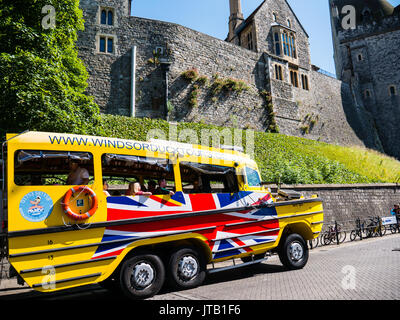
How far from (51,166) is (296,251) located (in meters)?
6.08

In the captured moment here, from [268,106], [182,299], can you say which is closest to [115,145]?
[182,299]

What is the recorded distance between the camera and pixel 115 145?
5.50m

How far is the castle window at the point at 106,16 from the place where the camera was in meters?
24.4

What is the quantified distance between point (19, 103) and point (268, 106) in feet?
85.2

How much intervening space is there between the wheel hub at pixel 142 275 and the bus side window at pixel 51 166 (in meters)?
1.78

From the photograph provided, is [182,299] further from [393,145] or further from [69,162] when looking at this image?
[393,145]

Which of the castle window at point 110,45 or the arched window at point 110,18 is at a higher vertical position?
the arched window at point 110,18

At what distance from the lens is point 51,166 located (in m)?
5.52

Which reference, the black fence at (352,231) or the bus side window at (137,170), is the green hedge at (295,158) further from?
the bus side window at (137,170)

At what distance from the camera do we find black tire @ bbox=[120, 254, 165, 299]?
16.9ft

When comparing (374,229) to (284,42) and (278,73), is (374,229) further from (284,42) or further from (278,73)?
(284,42)

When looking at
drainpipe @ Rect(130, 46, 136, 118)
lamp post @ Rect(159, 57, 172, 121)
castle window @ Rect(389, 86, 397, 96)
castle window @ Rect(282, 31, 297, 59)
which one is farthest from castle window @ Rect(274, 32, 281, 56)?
castle window @ Rect(389, 86, 397, 96)

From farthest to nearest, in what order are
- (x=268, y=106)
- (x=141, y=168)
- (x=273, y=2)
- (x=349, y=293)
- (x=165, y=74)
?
(x=273, y=2)
(x=268, y=106)
(x=165, y=74)
(x=141, y=168)
(x=349, y=293)

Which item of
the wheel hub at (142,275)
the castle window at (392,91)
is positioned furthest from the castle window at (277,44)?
the wheel hub at (142,275)
